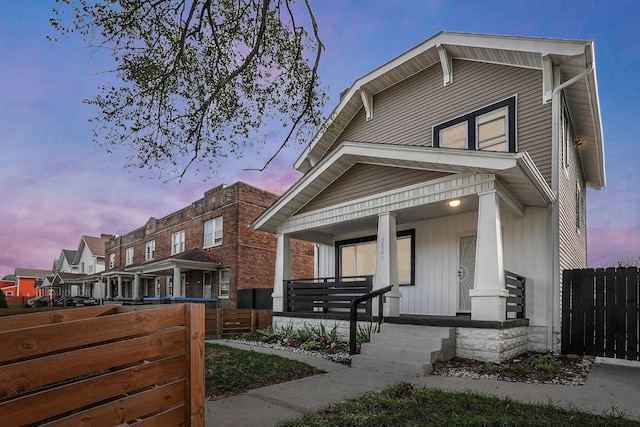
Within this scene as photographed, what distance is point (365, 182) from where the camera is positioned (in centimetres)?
1024

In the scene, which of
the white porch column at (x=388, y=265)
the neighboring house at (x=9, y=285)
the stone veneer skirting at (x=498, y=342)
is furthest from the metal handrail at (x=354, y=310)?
the neighboring house at (x=9, y=285)

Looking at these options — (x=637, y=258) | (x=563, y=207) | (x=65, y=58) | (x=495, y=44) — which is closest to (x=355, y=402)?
(x=65, y=58)

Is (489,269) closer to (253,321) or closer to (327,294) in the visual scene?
(327,294)

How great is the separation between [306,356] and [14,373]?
6.80m

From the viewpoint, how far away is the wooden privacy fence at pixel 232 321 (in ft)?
41.3

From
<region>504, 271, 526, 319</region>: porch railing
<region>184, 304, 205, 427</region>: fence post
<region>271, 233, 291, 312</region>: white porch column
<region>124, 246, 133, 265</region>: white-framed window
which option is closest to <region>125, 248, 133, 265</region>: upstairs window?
<region>124, 246, 133, 265</region>: white-framed window

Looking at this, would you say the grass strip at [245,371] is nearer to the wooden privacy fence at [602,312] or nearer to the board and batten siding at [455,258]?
the board and batten siding at [455,258]

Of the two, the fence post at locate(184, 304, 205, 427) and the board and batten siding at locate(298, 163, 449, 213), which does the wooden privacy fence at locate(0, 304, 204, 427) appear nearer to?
the fence post at locate(184, 304, 205, 427)

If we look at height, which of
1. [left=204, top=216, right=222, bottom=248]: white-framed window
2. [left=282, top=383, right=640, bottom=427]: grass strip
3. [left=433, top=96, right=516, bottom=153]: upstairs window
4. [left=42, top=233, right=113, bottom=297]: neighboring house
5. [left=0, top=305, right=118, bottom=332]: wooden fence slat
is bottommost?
[left=42, top=233, right=113, bottom=297]: neighboring house

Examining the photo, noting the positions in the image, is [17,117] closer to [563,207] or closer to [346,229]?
[346,229]

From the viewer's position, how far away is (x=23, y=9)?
19.9 feet

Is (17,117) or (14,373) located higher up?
(17,117)

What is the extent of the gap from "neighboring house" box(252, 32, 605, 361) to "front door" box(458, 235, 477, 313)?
0.03 metres

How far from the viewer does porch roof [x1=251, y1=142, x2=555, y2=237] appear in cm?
756
